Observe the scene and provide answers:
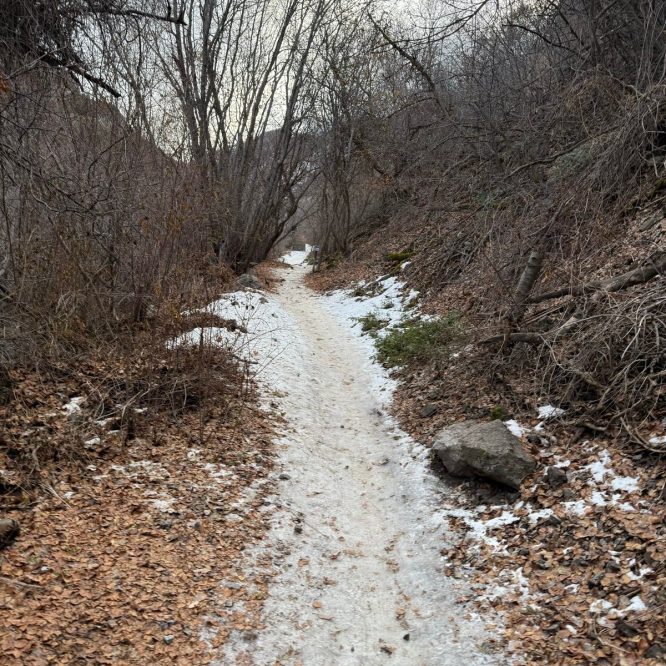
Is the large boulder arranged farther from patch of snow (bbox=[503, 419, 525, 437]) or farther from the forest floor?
patch of snow (bbox=[503, 419, 525, 437])

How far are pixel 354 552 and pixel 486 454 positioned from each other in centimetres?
157

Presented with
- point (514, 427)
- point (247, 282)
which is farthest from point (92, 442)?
point (247, 282)

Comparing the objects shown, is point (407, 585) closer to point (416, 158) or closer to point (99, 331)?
point (99, 331)

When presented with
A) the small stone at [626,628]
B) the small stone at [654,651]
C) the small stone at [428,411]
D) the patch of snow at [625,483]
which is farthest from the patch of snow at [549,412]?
the small stone at [654,651]

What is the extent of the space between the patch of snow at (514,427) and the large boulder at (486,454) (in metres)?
0.26

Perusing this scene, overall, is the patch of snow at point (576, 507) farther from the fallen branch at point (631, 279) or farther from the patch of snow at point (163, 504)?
the patch of snow at point (163, 504)

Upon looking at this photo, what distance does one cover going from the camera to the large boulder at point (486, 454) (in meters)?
4.85

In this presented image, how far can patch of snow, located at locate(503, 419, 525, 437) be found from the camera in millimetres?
5414

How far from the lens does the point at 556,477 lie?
461 cm

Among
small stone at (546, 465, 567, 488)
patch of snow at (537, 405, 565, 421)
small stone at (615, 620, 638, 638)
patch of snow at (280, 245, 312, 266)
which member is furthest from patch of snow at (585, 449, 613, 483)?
patch of snow at (280, 245, 312, 266)

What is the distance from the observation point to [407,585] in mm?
4234

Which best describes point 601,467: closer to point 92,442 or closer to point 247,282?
point 92,442

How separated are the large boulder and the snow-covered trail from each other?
34 cm

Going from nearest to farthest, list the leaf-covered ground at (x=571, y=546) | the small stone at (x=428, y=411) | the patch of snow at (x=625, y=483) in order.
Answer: the leaf-covered ground at (x=571, y=546)
the patch of snow at (x=625, y=483)
the small stone at (x=428, y=411)
